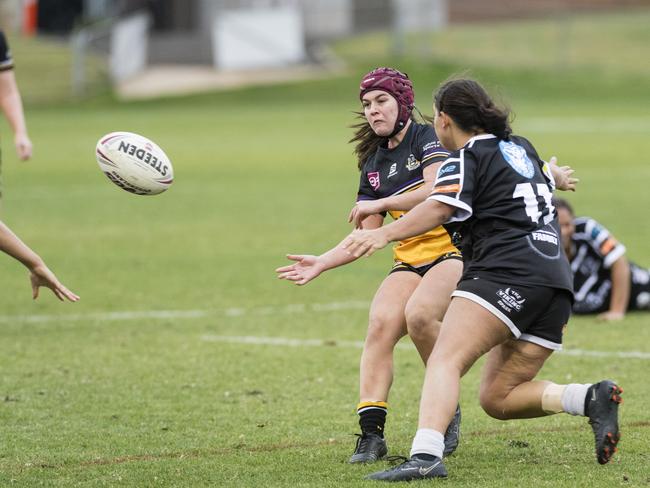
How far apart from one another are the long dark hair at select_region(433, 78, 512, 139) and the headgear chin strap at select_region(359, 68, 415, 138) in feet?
1.98

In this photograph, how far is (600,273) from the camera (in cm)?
1025

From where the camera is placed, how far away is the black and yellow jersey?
624 cm

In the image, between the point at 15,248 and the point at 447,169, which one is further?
the point at 15,248

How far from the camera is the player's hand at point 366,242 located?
208 inches

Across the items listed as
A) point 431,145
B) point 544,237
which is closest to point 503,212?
point 544,237

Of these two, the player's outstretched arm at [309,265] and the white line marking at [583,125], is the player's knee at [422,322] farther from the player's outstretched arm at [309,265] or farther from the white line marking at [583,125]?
the white line marking at [583,125]

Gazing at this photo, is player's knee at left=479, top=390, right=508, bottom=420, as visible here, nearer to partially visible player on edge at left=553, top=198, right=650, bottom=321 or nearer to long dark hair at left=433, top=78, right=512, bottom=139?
long dark hair at left=433, top=78, right=512, bottom=139

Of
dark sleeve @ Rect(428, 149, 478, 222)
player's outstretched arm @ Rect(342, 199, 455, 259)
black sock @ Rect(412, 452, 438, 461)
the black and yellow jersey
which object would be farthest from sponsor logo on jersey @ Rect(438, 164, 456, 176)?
black sock @ Rect(412, 452, 438, 461)

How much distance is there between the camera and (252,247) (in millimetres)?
14070

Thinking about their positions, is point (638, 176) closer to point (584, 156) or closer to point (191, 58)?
point (584, 156)

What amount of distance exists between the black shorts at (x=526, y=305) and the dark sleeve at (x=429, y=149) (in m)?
0.89

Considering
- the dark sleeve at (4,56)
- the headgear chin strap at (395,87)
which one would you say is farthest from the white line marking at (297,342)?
the headgear chin strap at (395,87)

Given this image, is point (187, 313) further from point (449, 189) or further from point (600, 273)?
point (449, 189)

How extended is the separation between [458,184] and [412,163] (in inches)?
36.6
